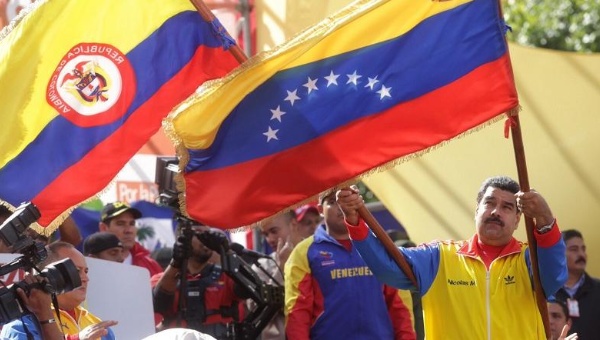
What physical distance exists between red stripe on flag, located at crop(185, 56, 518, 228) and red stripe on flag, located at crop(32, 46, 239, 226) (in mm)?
684

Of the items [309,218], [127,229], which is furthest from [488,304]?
[127,229]

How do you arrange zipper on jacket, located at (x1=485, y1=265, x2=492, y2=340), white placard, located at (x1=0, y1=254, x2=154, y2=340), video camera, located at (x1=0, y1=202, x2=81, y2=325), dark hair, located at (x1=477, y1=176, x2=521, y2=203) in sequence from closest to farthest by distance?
video camera, located at (x1=0, y1=202, x2=81, y2=325) < zipper on jacket, located at (x1=485, y1=265, x2=492, y2=340) < dark hair, located at (x1=477, y1=176, x2=521, y2=203) < white placard, located at (x1=0, y1=254, x2=154, y2=340)

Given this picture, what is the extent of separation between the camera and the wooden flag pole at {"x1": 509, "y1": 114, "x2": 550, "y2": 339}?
634 cm

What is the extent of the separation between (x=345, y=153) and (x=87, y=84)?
1638mm

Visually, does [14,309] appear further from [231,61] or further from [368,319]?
[368,319]

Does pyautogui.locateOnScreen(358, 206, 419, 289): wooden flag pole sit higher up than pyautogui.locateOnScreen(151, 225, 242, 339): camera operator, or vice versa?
pyautogui.locateOnScreen(358, 206, 419, 289): wooden flag pole

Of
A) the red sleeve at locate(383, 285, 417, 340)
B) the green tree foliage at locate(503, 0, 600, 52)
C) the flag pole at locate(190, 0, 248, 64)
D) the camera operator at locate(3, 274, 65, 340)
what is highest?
the green tree foliage at locate(503, 0, 600, 52)

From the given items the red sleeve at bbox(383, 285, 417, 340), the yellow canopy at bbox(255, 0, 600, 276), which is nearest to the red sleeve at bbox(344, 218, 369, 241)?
the red sleeve at bbox(383, 285, 417, 340)

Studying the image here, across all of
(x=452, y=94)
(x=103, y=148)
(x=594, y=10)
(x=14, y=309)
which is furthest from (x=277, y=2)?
(x=594, y=10)

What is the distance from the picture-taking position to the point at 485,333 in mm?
6723

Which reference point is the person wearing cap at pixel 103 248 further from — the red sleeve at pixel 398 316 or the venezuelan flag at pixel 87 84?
the red sleeve at pixel 398 316

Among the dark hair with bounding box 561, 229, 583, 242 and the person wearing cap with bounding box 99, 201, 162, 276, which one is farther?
the dark hair with bounding box 561, 229, 583, 242

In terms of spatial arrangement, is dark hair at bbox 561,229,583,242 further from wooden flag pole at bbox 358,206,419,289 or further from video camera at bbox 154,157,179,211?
wooden flag pole at bbox 358,206,419,289

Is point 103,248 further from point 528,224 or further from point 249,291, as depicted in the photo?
point 528,224
